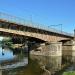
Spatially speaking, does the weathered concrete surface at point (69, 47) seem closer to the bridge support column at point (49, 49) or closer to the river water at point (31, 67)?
the bridge support column at point (49, 49)

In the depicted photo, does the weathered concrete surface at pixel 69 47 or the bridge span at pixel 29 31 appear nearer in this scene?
the bridge span at pixel 29 31

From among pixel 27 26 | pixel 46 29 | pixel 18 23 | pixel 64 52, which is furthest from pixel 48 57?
pixel 64 52

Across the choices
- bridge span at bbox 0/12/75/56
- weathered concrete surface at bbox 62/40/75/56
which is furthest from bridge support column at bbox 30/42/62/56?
weathered concrete surface at bbox 62/40/75/56

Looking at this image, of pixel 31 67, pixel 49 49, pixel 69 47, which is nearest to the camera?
pixel 31 67

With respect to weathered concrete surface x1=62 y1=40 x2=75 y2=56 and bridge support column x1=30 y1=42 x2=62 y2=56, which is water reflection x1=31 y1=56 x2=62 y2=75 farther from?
weathered concrete surface x1=62 y1=40 x2=75 y2=56

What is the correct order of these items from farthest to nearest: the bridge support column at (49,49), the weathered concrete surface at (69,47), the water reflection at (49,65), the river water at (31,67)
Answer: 1. the weathered concrete surface at (69,47)
2. the bridge support column at (49,49)
3. the water reflection at (49,65)
4. the river water at (31,67)

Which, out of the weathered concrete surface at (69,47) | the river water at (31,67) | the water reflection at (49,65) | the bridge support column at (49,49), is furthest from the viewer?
the weathered concrete surface at (69,47)

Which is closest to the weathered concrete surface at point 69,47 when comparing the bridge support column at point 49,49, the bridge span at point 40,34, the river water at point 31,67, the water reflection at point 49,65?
the bridge span at point 40,34

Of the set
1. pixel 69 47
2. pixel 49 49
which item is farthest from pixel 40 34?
pixel 69 47

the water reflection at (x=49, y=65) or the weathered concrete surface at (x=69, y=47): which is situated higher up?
the weathered concrete surface at (x=69, y=47)

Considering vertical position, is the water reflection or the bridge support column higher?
the bridge support column

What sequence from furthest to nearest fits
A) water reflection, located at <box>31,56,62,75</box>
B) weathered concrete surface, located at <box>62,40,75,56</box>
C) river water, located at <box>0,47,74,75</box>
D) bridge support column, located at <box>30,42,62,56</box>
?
weathered concrete surface, located at <box>62,40,75,56</box> < bridge support column, located at <box>30,42,62,56</box> < water reflection, located at <box>31,56,62,75</box> < river water, located at <box>0,47,74,75</box>

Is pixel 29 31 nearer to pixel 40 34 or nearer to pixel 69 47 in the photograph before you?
pixel 40 34

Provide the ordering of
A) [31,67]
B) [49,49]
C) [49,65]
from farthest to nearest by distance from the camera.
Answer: [49,49] < [49,65] < [31,67]
